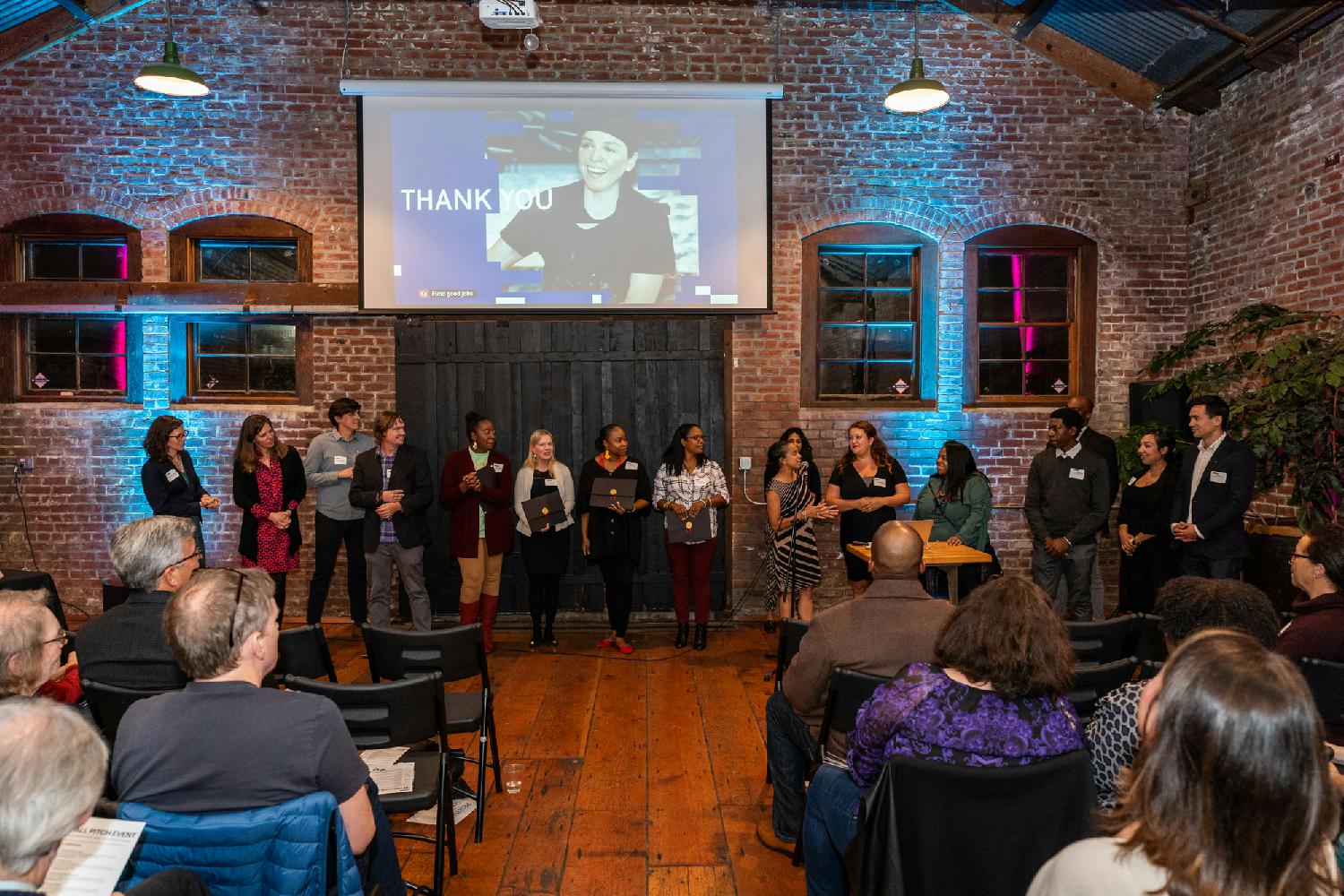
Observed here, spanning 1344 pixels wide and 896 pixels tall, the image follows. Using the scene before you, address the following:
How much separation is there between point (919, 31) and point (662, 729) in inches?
230

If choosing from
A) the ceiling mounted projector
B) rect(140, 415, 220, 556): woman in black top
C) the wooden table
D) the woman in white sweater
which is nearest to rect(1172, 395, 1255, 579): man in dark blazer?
the wooden table

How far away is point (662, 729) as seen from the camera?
4668 mm

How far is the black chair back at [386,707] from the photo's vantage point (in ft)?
8.72

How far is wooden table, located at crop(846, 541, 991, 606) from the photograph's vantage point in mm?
5328

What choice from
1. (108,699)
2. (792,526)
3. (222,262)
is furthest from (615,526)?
(222,262)

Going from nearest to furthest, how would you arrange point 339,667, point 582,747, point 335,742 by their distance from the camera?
point 335,742 < point 582,747 < point 339,667

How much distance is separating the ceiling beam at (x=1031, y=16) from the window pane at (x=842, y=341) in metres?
2.60

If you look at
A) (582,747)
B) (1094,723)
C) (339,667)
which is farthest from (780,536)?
(1094,723)

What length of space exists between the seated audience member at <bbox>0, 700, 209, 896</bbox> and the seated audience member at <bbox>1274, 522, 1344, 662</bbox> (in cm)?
306

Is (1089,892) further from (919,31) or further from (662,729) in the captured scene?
(919,31)

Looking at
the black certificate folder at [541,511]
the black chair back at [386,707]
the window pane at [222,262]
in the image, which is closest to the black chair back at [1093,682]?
the black chair back at [386,707]

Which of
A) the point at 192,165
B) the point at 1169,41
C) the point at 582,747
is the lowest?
the point at 582,747

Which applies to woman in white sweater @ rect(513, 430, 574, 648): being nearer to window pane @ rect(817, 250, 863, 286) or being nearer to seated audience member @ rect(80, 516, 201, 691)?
window pane @ rect(817, 250, 863, 286)

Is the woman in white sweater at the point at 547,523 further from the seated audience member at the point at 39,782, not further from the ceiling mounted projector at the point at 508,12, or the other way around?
the seated audience member at the point at 39,782
